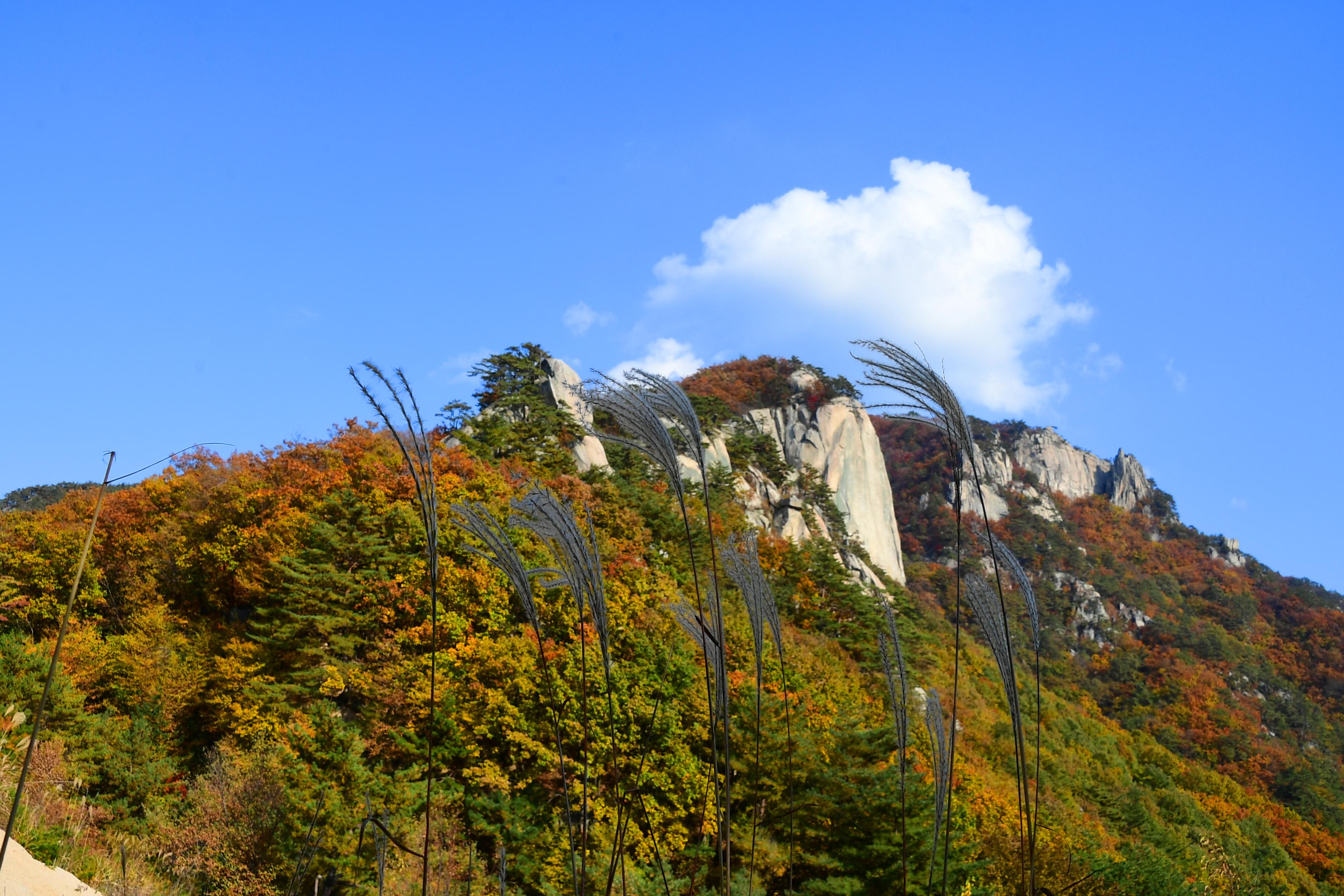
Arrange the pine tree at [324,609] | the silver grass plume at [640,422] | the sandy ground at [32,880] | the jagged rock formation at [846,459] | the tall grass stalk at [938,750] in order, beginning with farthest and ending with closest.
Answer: the jagged rock formation at [846,459]
the pine tree at [324,609]
the sandy ground at [32,880]
the tall grass stalk at [938,750]
the silver grass plume at [640,422]

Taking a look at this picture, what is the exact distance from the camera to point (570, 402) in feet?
119

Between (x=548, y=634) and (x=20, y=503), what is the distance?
→ 1535 inches

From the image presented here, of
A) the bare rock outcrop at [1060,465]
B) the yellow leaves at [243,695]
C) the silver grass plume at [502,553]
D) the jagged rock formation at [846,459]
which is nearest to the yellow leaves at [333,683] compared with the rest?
the yellow leaves at [243,695]

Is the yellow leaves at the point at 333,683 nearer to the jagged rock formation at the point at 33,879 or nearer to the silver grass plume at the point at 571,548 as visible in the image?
the jagged rock formation at the point at 33,879

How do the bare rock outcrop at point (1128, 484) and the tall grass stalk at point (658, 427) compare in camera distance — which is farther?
the bare rock outcrop at point (1128, 484)

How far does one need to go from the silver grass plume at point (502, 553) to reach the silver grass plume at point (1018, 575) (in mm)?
1882

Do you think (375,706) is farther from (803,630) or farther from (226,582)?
(803,630)

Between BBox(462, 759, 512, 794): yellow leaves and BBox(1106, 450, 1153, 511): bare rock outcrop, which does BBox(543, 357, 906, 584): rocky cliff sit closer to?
BBox(462, 759, 512, 794): yellow leaves

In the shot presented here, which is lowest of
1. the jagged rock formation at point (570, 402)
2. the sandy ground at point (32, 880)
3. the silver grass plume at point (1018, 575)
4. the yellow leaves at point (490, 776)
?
the yellow leaves at point (490, 776)

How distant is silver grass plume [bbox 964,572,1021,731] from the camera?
10.8ft

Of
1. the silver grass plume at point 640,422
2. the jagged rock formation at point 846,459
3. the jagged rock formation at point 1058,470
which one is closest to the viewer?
the silver grass plume at point 640,422

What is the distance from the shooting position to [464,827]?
47.6 feet

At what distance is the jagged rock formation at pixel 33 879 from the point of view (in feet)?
17.0

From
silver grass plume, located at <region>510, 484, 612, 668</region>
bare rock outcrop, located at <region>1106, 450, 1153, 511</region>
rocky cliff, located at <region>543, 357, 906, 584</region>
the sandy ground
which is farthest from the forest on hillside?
bare rock outcrop, located at <region>1106, 450, 1153, 511</region>
